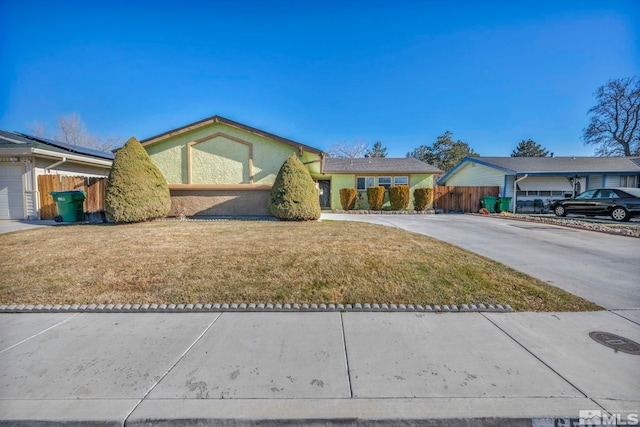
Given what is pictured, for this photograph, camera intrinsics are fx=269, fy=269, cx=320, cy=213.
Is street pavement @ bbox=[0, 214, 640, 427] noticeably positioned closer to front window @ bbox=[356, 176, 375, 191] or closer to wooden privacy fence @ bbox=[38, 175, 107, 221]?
wooden privacy fence @ bbox=[38, 175, 107, 221]

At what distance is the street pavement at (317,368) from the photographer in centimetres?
188

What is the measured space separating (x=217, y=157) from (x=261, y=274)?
963 cm

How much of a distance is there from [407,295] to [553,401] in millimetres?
1971

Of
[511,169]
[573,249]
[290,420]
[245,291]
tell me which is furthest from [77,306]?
[511,169]

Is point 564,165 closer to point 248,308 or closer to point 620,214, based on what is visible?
point 620,214

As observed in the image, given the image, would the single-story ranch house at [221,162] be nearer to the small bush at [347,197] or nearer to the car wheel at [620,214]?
the small bush at [347,197]

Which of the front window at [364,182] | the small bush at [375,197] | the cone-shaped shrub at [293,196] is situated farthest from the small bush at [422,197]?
the cone-shaped shrub at [293,196]

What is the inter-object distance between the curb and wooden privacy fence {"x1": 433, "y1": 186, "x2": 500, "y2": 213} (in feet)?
51.4

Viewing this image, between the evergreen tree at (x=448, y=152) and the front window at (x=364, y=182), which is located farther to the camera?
the evergreen tree at (x=448, y=152)

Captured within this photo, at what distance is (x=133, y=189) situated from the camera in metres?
9.57

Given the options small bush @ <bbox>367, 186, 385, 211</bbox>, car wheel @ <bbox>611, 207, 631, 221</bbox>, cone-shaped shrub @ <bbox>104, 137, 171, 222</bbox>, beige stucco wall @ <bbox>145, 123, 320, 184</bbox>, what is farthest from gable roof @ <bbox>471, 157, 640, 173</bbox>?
cone-shaped shrub @ <bbox>104, 137, 171, 222</bbox>

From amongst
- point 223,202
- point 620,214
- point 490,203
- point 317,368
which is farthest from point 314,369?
point 490,203

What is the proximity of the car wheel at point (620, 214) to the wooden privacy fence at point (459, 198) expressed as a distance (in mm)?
6050

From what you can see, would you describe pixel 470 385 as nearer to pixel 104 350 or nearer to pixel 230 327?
pixel 230 327
